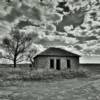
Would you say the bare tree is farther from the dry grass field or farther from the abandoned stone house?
the dry grass field

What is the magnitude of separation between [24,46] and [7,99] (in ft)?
80.0

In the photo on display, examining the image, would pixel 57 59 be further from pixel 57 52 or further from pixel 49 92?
pixel 49 92

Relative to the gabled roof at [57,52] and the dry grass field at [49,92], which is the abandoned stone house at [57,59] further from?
the dry grass field at [49,92]

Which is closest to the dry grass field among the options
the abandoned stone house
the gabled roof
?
the abandoned stone house

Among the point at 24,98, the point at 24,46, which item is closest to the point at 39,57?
the point at 24,46

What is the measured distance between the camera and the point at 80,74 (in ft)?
53.8

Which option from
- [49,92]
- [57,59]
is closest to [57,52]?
[57,59]

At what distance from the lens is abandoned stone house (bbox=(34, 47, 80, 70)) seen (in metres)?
23.3

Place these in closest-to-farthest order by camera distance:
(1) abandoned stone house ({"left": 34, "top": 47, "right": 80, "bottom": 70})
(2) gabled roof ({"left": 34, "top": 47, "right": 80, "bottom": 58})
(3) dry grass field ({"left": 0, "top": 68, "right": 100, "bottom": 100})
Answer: (3) dry grass field ({"left": 0, "top": 68, "right": 100, "bottom": 100})
(1) abandoned stone house ({"left": 34, "top": 47, "right": 80, "bottom": 70})
(2) gabled roof ({"left": 34, "top": 47, "right": 80, "bottom": 58})

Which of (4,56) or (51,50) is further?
(4,56)

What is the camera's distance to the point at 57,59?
2392 cm

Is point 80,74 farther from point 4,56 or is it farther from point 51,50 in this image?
point 4,56

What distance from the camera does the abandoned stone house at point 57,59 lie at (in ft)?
76.6

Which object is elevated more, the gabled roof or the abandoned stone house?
the gabled roof
